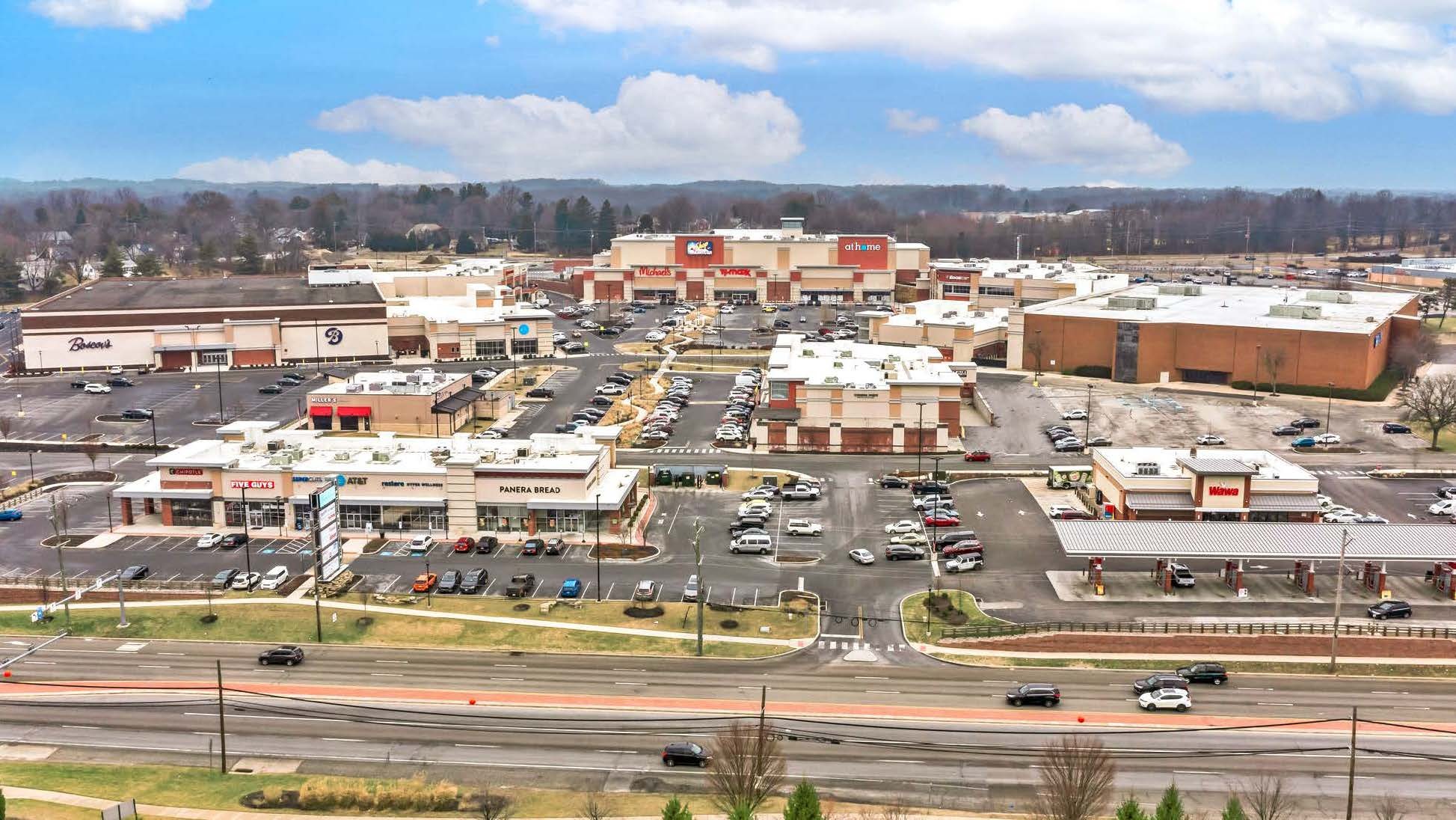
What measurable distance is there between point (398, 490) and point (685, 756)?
30710 mm

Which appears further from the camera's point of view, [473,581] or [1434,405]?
[1434,405]

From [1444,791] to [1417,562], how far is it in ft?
73.0

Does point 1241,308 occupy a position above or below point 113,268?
below

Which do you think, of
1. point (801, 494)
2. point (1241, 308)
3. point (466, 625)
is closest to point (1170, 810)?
point (466, 625)

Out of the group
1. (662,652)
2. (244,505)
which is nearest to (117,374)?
(244,505)

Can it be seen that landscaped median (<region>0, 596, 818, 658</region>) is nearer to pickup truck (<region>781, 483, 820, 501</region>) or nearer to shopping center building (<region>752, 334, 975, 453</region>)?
pickup truck (<region>781, 483, 820, 501</region>)

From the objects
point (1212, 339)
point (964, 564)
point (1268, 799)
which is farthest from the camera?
point (1212, 339)

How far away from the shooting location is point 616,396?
319 ft

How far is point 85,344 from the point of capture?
10838 cm

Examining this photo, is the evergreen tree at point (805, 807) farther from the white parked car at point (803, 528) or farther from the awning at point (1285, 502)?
the awning at point (1285, 502)

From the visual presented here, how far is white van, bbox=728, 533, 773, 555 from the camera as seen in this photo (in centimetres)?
6022

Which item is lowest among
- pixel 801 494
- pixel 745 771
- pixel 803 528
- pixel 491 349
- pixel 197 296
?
pixel 745 771

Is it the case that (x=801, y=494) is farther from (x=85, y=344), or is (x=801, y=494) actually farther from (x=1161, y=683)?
(x=85, y=344)

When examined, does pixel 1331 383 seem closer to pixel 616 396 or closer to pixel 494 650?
pixel 616 396
